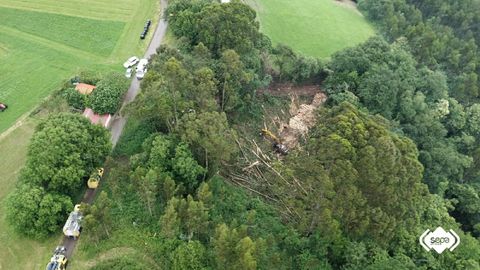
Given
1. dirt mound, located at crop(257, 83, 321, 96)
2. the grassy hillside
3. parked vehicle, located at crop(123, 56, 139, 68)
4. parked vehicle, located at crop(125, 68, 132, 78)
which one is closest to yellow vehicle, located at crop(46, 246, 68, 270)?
the grassy hillside

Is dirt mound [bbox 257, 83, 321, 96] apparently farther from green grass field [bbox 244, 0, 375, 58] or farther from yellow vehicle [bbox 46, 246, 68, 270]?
yellow vehicle [bbox 46, 246, 68, 270]

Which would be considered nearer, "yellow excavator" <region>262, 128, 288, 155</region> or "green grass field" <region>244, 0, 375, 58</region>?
"yellow excavator" <region>262, 128, 288, 155</region>

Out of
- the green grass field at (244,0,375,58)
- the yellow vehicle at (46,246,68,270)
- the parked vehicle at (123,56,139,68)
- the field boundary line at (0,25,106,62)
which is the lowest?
the yellow vehicle at (46,246,68,270)

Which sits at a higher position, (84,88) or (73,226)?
(84,88)

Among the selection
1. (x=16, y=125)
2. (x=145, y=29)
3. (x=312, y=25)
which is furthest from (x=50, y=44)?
(x=312, y=25)

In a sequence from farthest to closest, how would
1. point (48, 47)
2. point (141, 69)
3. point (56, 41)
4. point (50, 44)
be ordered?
point (56, 41)
point (50, 44)
point (48, 47)
point (141, 69)

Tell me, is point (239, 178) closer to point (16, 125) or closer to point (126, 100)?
point (126, 100)

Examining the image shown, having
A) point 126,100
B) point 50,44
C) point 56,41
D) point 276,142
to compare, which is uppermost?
point 276,142
